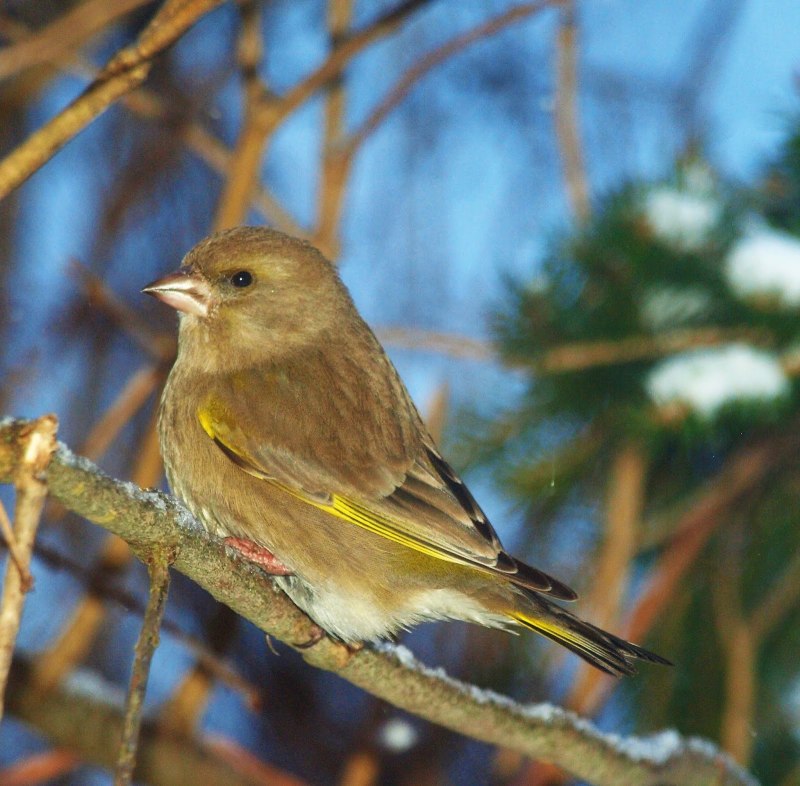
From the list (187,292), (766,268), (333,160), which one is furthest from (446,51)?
(766,268)

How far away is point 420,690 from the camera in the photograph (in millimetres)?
2697

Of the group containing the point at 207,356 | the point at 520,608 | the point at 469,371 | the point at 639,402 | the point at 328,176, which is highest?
the point at 469,371

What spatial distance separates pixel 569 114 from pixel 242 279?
1.41 m

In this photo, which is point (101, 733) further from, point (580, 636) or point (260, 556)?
point (580, 636)

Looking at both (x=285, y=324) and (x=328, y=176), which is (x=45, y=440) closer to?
(x=285, y=324)

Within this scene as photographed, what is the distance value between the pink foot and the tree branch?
295mm

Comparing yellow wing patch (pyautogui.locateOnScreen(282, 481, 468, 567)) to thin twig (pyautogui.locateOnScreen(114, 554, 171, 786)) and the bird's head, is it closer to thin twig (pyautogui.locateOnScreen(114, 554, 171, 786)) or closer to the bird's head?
the bird's head

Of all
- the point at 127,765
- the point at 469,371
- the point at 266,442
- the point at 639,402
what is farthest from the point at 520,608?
the point at 469,371

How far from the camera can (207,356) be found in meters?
3.44

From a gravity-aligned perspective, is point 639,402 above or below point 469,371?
below

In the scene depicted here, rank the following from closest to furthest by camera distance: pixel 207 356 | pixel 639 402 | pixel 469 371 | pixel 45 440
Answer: pixel 45 440 → pixel 207 356 → pixel 639 402 → pixel 469 371

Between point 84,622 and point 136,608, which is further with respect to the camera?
point 84,622

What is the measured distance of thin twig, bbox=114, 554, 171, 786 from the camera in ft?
5.59

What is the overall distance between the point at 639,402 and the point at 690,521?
55cm
